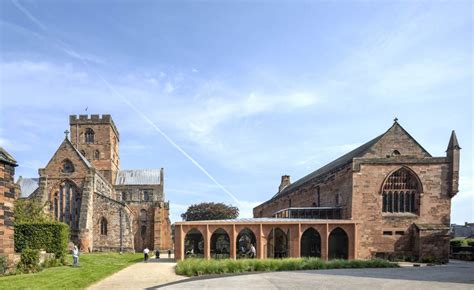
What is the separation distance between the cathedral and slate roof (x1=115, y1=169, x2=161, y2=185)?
158 cm

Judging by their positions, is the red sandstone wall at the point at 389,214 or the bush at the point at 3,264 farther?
the red sandstone wall at the point at 389,214

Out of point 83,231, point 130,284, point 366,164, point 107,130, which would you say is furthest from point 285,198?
point 130,284

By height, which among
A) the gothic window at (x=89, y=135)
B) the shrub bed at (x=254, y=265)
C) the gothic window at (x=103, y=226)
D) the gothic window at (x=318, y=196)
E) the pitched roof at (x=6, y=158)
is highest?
the gothic window at (x=89, y=135)

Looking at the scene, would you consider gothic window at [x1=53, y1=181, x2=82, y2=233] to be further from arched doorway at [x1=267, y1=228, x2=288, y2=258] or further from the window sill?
the window sill

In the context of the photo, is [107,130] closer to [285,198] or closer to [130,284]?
[285,198]

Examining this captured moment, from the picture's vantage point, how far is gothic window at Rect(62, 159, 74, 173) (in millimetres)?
46125

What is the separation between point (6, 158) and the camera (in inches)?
707

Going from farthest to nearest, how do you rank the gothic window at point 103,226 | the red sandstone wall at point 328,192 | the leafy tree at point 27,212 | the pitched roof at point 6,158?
the gothic window at point 103,226, the red sandstone wall at point 328,192, the leafy tree at point 27,212, the pitched roof at point 6,158

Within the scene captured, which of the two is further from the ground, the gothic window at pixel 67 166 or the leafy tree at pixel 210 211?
the gothic window at pixel 67 166

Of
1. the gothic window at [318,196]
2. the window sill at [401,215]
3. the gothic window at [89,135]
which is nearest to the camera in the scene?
the window sill at [401,215]

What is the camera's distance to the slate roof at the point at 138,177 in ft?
212

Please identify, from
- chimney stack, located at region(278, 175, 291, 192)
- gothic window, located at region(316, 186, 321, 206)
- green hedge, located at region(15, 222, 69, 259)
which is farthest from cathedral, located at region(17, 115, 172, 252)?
gothic window, located at region(316, 186, 321, 206)

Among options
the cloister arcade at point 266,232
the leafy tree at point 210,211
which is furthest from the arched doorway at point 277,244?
the leafy tree at point 210,211

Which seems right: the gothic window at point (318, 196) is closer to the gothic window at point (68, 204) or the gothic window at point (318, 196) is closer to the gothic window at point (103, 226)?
the gothic window at point (103, 226)
